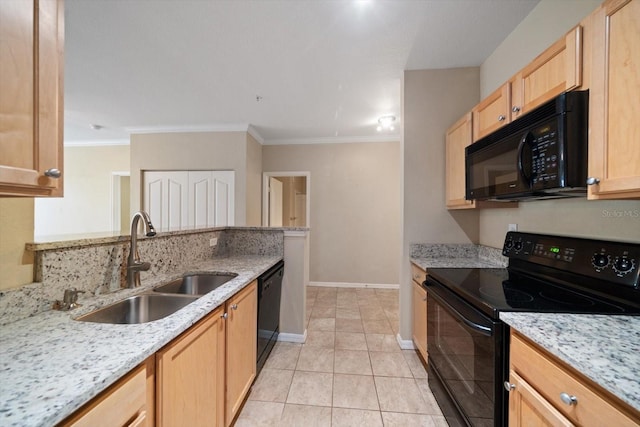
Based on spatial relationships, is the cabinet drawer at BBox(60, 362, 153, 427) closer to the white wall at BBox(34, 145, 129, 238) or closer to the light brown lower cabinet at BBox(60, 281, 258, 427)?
the light brown lower cabinet at BBox(60, 281, 258, 427)

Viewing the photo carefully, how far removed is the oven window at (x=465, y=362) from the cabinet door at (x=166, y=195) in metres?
3.83

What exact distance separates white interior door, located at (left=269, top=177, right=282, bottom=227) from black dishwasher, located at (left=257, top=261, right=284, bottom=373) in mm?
2476

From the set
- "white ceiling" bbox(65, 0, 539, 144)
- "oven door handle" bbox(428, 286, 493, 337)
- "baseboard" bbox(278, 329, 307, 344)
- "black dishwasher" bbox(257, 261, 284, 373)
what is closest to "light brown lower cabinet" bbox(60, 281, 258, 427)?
"black dishwasher" bbox(257, 261, 284, 373)

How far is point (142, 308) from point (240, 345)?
0.58m

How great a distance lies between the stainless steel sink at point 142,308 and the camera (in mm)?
1132

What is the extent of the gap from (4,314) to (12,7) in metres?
0.99

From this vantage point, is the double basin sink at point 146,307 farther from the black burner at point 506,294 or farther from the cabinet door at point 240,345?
the black burner at point 506,294

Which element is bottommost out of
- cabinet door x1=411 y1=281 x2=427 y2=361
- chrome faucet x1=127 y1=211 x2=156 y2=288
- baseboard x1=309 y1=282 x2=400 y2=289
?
baseboard x1=309 y1=282 x2=400 y2=289

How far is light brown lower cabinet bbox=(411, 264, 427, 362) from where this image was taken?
1948mm

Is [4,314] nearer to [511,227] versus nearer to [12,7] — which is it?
[12,7]

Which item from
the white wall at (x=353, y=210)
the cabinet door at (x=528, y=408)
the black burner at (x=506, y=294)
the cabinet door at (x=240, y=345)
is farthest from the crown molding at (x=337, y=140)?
the cabinet door at (x=528, y=408)

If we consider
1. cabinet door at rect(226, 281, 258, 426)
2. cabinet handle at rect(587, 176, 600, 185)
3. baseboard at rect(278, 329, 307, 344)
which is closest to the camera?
cabinet handle at rect(587, 176, 600, 185)

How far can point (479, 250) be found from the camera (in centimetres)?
222

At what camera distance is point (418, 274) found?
6.94 ft
